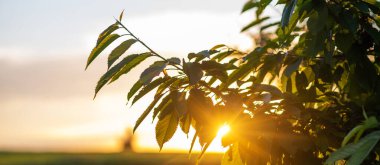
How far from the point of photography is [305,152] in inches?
110

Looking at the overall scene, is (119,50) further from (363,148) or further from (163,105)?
(363,148)

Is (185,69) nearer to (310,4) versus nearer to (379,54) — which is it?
(310,4)

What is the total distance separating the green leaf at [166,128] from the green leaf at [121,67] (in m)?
0.28

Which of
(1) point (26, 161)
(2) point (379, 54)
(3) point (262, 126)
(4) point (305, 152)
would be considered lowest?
(1) point (26, 161)

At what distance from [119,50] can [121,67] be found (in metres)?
0.11

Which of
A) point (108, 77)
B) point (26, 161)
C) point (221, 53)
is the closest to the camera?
point (108, 77)

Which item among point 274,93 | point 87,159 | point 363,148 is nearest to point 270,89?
point 274,93

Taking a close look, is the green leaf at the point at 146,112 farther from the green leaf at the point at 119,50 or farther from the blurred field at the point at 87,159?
the blurred field at the point at 87,159

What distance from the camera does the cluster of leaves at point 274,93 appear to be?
2.50 metres

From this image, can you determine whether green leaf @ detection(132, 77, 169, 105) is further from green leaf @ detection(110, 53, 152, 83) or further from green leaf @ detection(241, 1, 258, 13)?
green leaf @ detection(241, 1, 258, 13)

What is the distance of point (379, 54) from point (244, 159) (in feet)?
2.52

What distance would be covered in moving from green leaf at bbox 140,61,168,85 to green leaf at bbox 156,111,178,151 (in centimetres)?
36

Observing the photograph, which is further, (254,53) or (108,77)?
(254,53)

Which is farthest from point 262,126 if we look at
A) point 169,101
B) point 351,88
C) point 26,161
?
point 26,161
